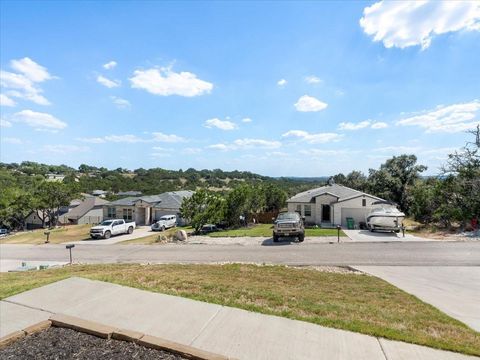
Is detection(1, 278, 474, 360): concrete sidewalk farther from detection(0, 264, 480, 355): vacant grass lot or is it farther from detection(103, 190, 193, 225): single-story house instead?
detection(103, 190, 193, 225): single-story house

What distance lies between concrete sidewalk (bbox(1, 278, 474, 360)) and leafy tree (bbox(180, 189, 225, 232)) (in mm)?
20107

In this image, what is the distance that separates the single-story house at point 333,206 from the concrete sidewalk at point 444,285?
1572 centimetres

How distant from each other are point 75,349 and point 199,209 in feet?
77.0

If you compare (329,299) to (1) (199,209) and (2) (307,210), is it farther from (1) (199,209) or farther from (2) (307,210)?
(2) (307,210)

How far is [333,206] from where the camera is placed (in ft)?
92.6

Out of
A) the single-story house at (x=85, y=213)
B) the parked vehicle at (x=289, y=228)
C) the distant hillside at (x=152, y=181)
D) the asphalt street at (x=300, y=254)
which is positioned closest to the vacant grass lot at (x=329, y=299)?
the asphalt street at (x=300, y=254)

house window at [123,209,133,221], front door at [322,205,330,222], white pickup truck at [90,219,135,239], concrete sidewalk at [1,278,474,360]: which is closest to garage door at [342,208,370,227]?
front door at [322,205,330,222]

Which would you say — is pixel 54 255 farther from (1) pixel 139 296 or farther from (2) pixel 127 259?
(1) pixel 139 296

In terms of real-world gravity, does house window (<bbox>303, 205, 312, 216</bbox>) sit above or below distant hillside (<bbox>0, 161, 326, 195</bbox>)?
below

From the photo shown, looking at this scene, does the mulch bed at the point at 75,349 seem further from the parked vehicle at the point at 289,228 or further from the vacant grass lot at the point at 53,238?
the vacant grass lot at the point at 53,238

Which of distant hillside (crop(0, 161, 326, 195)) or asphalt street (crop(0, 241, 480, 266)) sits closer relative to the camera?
asphalt street (crop(0, 241, 480, 266))

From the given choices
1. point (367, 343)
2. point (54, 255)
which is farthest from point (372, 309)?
point (54, 255)

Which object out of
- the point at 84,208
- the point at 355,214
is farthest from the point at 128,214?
the point at 355,214

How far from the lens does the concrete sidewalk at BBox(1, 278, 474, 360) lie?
419 cm
